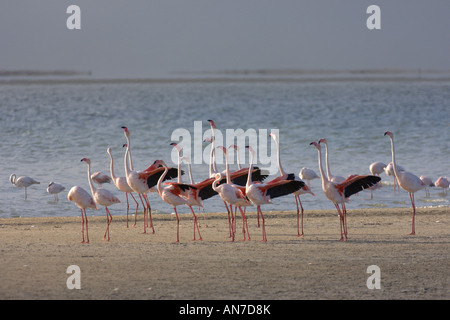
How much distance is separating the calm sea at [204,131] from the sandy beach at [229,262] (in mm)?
3154

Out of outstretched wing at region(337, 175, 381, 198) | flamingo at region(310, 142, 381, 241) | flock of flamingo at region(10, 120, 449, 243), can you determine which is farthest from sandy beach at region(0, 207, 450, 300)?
outstretched wing at region(337, 175, 381, 198)

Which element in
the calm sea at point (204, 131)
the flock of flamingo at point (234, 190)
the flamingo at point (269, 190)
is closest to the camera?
the flamingo at point (269, 190)

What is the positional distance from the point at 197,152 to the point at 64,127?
10836mm

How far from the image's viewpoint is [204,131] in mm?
35625

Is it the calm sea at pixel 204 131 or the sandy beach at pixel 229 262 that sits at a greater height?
the calm sea at pixel 204 131

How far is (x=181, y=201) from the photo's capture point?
36.8ft

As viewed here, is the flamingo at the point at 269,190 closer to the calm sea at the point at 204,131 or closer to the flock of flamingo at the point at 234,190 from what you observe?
the flock of flamingo at the point at 234,190

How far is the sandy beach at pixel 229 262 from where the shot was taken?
761 cm

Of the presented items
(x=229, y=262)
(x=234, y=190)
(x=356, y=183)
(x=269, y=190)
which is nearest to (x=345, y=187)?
(x=356, y=183)

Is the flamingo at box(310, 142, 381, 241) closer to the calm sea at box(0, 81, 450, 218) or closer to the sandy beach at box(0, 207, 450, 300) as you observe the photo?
the sandy beach at box(0, 207, 450, 300)

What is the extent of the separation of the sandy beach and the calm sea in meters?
3.15

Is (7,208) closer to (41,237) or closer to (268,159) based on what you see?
(41,237)

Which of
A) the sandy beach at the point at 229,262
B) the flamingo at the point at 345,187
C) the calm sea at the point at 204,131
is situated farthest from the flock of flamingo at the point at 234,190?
the calm sea at the point at 204,131

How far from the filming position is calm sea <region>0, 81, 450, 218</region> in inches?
639
